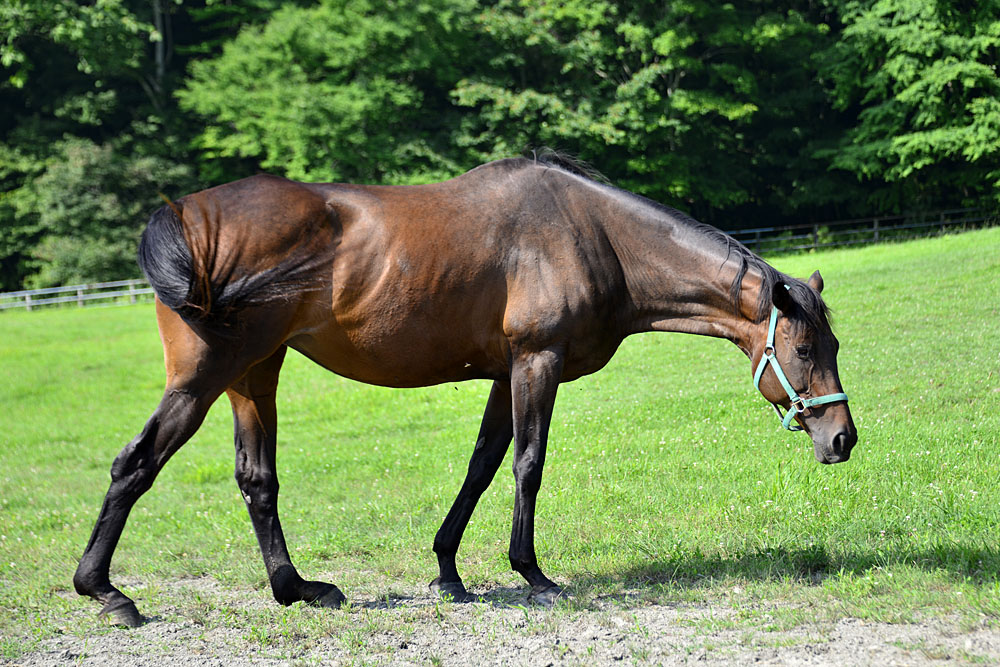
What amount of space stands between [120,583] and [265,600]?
1.63 m

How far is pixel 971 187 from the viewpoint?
3769cm

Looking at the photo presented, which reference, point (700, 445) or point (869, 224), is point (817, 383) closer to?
point (700, 445)

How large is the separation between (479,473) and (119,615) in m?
2.30

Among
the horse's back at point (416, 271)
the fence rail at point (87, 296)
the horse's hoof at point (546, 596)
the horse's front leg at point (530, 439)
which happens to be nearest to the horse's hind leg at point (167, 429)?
the horse's back at point (416, 271)

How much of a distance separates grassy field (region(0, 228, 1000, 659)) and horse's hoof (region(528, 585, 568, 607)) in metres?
0.15

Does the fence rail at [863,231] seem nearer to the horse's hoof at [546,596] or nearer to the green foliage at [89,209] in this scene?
the green foliage at [89,209]

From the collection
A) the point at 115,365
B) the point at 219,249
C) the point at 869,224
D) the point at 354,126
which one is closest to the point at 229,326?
the point at 219,249

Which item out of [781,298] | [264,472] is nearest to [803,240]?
[781,298]

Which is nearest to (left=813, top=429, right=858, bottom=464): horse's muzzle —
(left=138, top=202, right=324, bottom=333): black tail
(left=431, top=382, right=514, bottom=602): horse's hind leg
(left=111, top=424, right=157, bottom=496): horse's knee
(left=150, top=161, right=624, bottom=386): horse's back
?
(left=150, top=161, right=624, bottom=386): horse's back

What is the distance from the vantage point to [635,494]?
7.48 metres

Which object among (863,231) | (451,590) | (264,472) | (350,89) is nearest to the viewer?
(264,472)

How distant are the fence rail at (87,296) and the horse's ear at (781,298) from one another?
110 feet

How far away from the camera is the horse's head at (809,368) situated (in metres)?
5.25

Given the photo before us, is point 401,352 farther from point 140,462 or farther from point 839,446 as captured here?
point 839,446
